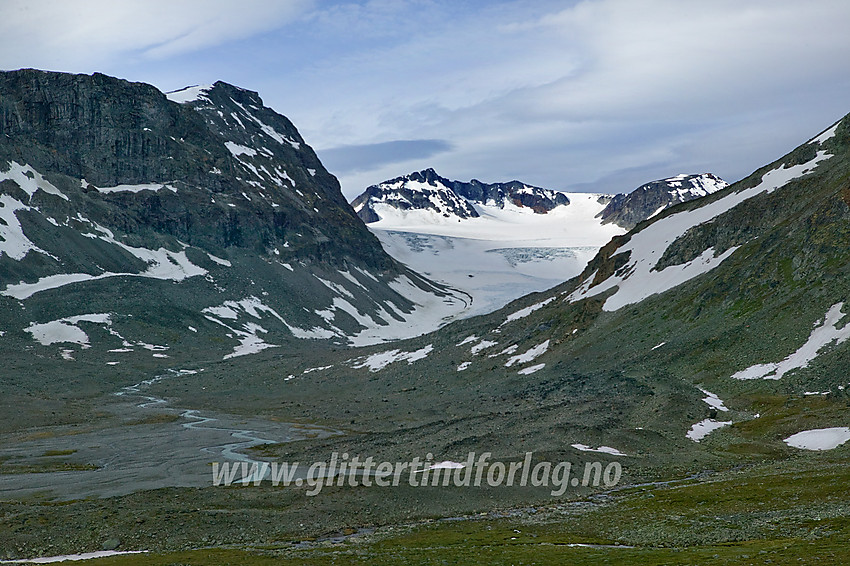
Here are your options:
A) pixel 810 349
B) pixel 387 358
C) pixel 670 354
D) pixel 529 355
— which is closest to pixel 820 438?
pixel 810 349

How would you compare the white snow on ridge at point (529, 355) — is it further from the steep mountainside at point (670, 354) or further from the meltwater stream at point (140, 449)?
the meltwater stream at point (140, 449)

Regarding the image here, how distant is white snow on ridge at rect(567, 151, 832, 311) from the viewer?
382ft

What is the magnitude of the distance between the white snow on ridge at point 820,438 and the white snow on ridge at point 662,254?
179 ft

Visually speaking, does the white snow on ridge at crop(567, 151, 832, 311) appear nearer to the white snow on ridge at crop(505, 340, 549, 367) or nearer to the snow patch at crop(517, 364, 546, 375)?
the white snow on ridge at crop(505, 340, 549, 367)

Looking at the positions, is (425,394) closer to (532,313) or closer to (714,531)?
(532,313)

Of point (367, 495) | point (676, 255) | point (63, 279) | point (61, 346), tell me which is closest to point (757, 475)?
point (367, 495)

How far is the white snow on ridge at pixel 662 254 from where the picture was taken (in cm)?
11656

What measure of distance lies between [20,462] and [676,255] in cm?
10092

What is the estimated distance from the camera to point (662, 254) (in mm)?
128250

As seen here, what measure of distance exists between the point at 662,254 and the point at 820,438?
239ft

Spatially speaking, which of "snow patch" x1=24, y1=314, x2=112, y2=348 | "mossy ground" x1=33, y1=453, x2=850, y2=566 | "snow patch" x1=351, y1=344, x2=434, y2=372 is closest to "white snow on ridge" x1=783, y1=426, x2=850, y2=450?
"mossy ground" x1=33, y1=453, x2=850, y2=566

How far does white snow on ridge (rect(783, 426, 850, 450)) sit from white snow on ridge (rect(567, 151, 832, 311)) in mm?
54683

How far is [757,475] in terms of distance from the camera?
50188 mm

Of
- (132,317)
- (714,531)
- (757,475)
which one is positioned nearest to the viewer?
(714,531)
